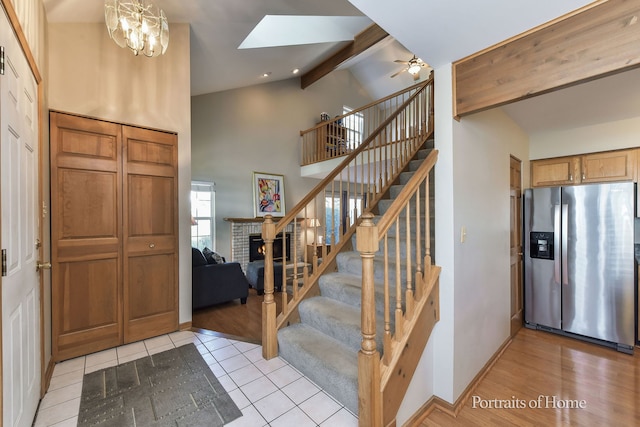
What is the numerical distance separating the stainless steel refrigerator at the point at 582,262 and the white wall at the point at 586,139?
0.52 metres

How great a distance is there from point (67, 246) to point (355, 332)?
8.08 feet

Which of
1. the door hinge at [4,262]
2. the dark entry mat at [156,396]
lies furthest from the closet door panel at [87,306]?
the door hinge at [4,262]

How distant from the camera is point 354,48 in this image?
17.5ft

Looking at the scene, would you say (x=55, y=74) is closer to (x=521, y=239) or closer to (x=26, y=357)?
(x=26, y=357)

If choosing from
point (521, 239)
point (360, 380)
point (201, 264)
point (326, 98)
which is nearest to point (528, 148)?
point (521, 239)

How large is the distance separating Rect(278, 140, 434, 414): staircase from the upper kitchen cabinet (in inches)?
97.7

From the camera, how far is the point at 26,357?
1473 millimetres

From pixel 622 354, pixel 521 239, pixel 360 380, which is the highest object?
pixel 521 239

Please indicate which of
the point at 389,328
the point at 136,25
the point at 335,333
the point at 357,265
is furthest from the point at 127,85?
the point at 389,328

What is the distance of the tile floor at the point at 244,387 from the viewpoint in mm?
1607

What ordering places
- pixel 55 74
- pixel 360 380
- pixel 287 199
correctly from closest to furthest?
pixel 360 380 < pixel 55 74 < pixel 287 199

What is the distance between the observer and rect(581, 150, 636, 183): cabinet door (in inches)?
115

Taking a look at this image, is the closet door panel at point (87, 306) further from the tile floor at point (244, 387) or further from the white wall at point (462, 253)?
the white wall at point (462, 253)

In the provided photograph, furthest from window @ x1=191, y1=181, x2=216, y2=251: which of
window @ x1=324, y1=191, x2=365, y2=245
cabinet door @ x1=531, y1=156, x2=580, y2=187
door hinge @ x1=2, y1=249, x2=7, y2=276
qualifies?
cabinet door @ x1=531, y1=156, x2=580, y2=187
